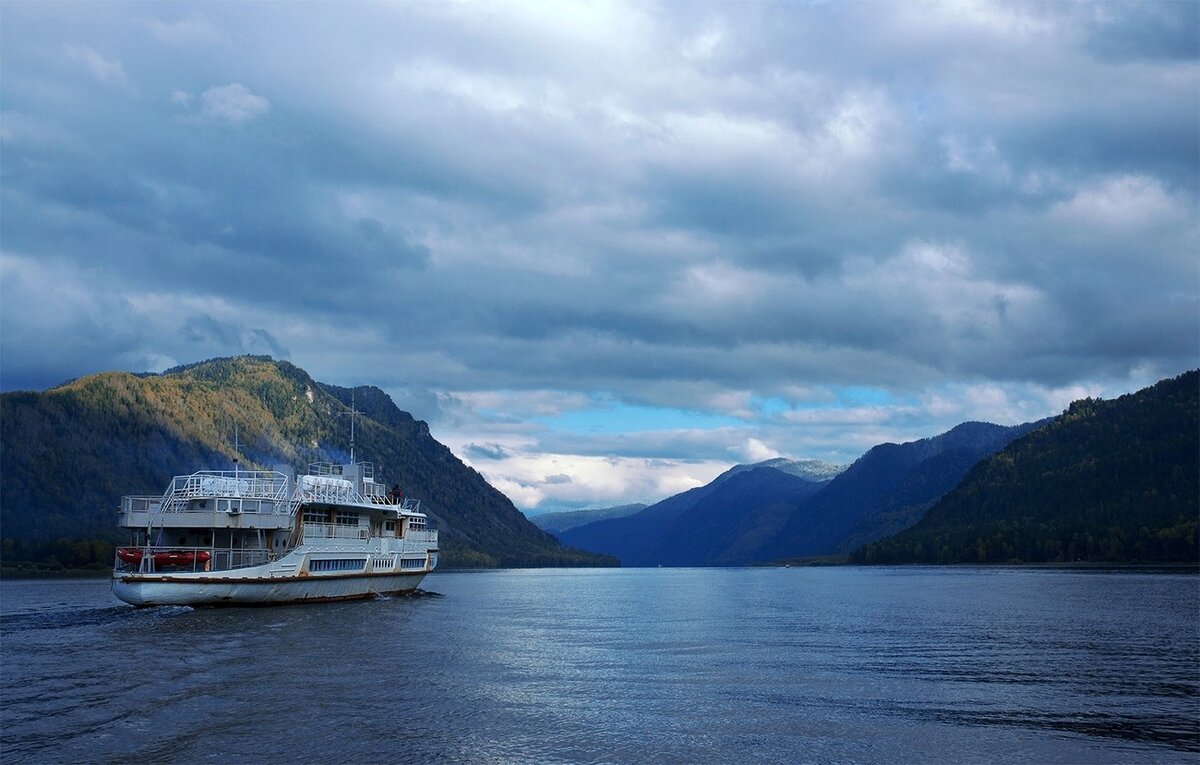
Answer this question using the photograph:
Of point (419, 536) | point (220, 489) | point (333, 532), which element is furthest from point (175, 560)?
point (419, 536)

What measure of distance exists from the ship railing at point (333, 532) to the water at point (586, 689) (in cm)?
1051

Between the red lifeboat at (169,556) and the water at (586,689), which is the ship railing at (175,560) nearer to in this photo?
the red lifeboat at (169,556)

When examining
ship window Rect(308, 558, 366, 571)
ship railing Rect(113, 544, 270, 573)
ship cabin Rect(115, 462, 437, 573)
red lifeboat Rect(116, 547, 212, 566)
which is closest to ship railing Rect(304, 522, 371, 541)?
ship cabin Rect(115, 462, 437, 573)

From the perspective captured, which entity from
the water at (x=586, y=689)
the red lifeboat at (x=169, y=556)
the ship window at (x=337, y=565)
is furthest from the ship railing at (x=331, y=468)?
the water at (x=586, y=689)

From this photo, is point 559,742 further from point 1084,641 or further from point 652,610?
point 652,610

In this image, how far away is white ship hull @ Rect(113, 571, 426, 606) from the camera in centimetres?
8881

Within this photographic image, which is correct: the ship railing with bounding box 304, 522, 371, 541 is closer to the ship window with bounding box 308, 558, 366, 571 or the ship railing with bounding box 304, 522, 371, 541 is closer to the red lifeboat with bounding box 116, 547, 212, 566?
the ship window with bounding box 308, 558, 366, 571

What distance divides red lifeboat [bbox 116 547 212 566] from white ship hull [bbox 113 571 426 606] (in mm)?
2204

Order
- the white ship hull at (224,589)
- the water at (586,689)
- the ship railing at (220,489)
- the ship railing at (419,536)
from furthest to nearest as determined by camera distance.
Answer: the ship railing at (419,536), the ship railing at (220,489), the white ship hull at (224,589), the water at (586,689)

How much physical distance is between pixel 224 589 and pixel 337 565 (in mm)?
16026

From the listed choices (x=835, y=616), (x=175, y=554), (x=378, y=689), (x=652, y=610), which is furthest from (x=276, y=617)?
(x=835, y=616)

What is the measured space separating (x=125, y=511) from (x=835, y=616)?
74.8 m

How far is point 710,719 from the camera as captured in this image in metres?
43.2

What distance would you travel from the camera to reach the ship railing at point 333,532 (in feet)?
334
